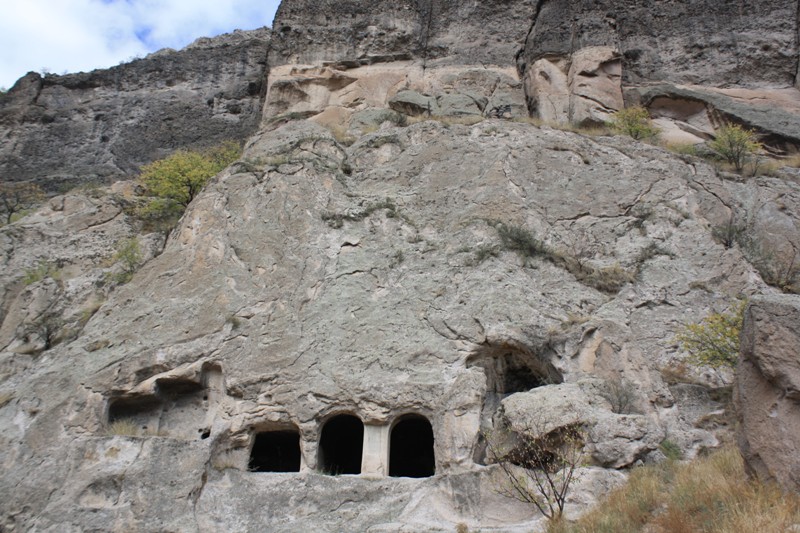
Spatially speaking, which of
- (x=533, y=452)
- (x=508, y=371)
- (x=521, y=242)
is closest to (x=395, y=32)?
(x=521, y=242)

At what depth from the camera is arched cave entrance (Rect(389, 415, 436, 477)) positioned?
606 inches

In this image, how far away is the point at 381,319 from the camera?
551 inches

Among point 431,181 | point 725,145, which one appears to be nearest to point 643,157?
point 725,145

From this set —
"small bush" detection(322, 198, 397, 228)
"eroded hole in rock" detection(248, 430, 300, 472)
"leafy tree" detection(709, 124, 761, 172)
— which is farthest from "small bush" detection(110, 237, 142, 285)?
"leafy tree" detection(709, 124, 761, 172)

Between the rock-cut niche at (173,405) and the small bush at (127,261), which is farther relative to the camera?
the small bush at (127,261)

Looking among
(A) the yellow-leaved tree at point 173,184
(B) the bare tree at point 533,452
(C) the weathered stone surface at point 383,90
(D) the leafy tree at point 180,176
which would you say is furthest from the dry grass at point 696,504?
(D) the leafy tree at point 180,176

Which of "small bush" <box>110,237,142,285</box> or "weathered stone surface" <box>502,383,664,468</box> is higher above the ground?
"small bush" <box>110,237,142,285</box>

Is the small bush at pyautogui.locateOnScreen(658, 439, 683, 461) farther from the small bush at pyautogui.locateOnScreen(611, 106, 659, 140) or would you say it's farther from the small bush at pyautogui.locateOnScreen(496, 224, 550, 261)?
the small bush at pyautogui.locateOnScreen(611, 106, 659, 140)

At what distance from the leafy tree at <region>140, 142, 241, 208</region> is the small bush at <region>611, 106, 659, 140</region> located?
470 inches

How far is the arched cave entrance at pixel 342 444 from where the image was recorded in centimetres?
1488

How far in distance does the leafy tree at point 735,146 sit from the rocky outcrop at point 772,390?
1401 centimetres

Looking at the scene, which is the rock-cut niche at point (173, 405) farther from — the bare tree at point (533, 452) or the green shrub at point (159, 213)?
the green shrub at point (159, 213)

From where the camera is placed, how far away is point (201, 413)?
13.6 metres

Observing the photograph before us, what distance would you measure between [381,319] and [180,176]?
404 inches
